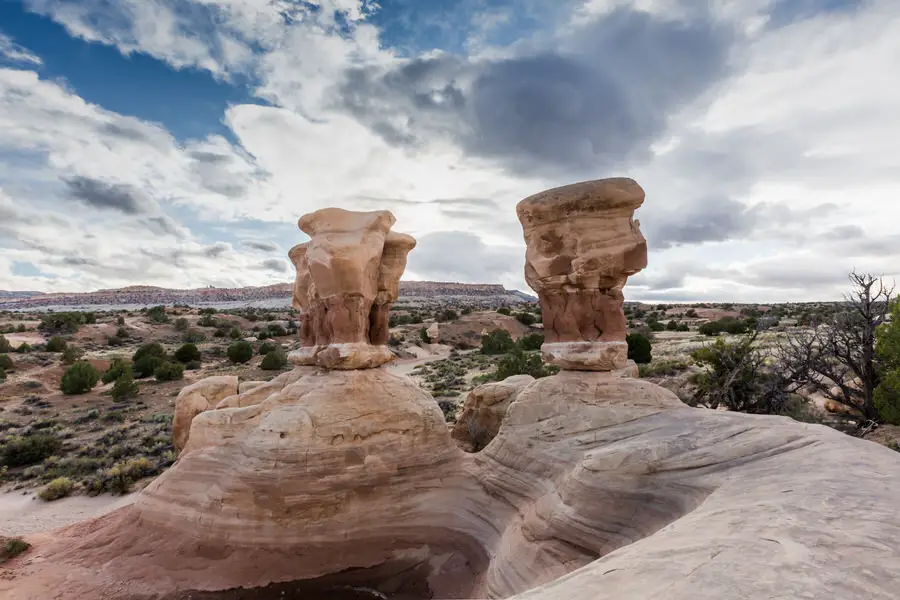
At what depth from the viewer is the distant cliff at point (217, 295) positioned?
124125mm

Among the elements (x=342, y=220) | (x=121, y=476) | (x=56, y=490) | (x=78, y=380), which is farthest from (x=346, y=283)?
(x=78, y=380)

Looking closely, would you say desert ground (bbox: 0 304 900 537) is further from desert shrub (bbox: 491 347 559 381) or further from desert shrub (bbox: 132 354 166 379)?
desert shrub (bbox: 491 347 559 381)

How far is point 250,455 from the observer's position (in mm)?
7898

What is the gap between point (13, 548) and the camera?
8.59m

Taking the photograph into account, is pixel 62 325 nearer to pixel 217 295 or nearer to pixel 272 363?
pixel 272 363

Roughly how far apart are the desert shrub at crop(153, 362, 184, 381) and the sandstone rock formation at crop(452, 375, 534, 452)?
22234 mm

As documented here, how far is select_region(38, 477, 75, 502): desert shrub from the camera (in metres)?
12.7

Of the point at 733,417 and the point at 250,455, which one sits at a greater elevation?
the point at 733,417

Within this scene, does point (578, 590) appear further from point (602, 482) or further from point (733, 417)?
point (733, 417)

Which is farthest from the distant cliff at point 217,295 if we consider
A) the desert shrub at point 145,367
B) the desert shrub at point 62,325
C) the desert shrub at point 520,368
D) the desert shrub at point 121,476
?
the desert shrub at point 121,476

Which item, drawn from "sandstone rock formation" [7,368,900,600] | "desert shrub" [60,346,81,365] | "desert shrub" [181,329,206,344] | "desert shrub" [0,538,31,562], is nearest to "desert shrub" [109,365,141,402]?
"desert shrub" [60,346,81,365]

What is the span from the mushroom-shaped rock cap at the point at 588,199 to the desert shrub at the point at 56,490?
49.2 ft

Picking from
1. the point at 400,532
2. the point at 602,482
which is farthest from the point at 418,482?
the point at 602,482

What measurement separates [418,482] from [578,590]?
22.3 feet
